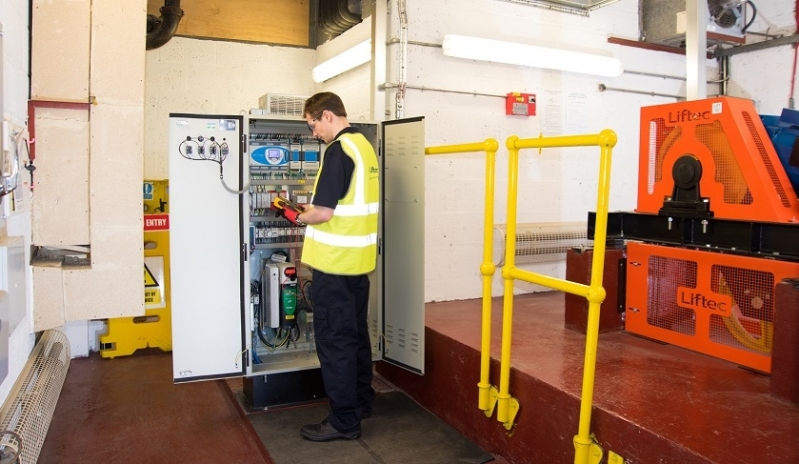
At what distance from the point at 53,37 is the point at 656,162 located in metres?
3.61

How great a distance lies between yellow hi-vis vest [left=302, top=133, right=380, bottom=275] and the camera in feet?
A: 10.6

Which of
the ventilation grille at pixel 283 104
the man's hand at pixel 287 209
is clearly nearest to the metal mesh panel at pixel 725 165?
the man's hand at pixel 287 209

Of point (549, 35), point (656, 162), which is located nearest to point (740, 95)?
point (549, 35)

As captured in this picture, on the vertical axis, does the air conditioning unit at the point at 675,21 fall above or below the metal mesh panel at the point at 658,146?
above

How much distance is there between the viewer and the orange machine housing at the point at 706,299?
9.30ft

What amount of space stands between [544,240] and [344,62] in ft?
7.57

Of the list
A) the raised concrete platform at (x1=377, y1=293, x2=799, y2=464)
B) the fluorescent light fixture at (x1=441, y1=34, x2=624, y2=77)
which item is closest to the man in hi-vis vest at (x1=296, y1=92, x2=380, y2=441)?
the raised concrete platform at (x1=377, y1=293, x2=799, y2=464)

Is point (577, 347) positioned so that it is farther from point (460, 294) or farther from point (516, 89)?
point (516, 89)

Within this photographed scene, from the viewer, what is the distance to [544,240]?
4824mm

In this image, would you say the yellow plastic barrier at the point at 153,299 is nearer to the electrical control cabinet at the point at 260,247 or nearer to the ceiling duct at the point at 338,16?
the electrical control cabinet at the point at 260,247

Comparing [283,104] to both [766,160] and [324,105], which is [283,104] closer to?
[324,105]

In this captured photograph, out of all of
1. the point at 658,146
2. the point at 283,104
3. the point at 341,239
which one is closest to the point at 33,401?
the point at 341,239

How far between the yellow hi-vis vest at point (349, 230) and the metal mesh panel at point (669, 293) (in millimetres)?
1680

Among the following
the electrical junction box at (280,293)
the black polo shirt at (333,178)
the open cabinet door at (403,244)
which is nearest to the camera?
the black polo shirt at (333,178)
